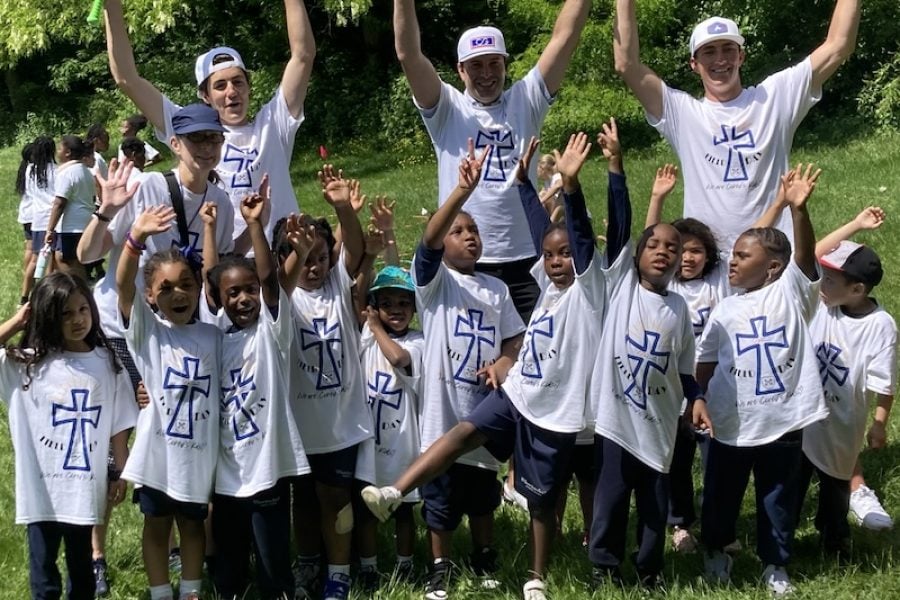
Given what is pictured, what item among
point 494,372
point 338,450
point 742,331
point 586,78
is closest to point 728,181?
point 742,331

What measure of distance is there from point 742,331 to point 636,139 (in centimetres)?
1586

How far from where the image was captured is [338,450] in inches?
188

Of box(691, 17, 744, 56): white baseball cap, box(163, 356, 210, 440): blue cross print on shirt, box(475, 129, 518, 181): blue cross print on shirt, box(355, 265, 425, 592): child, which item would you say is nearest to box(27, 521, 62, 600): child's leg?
box(163, 356, 210, 440): blue cross print on shirt

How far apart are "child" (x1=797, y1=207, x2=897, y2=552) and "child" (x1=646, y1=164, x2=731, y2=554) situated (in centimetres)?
49

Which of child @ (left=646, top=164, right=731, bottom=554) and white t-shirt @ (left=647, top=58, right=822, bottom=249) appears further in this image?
white t-shirt @ (left=647, top=58, right=822, bottom=249)

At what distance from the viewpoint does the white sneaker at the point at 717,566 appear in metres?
4.75

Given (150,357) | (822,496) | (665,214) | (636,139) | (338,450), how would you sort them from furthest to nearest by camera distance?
(636,139), (665,214), (822,496), (338,450), (150,357)

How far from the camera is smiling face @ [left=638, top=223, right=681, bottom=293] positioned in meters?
4.50

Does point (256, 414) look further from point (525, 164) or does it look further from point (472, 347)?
point (525, 164)

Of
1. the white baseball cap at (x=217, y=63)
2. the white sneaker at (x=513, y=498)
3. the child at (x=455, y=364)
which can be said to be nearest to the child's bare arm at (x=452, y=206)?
the child at (x=455, y=364)

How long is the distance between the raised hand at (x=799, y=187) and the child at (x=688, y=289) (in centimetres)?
59

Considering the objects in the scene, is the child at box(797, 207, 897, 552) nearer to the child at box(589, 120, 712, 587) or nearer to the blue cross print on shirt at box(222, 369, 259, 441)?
the child at box(589, 120, 712, 587)

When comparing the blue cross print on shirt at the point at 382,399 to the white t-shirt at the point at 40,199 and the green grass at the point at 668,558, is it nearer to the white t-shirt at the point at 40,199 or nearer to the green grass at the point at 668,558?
the green grass at the point at 668,558

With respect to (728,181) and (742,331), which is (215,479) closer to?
(742,331)
